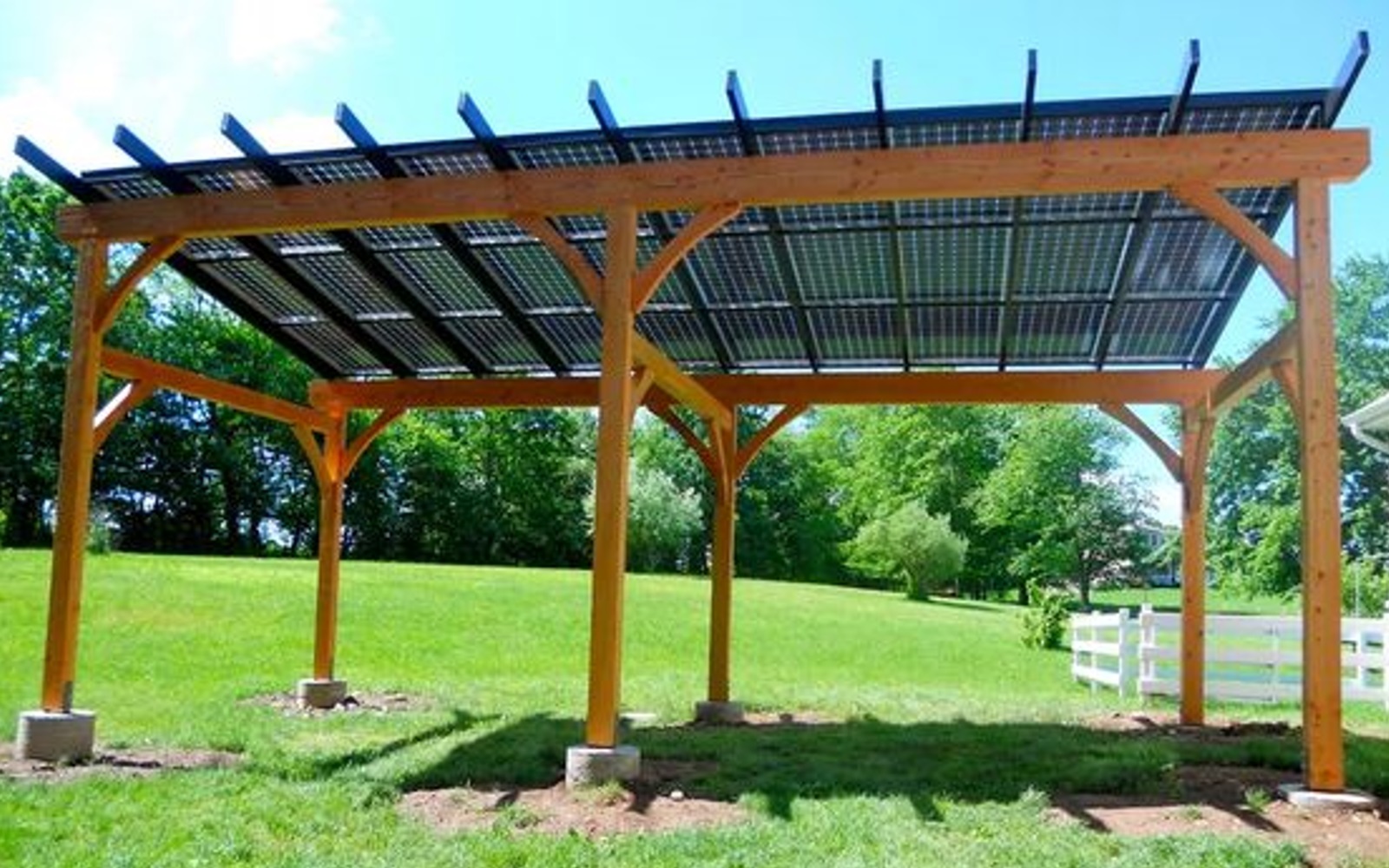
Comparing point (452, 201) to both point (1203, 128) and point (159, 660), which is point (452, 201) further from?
point (159, 660)

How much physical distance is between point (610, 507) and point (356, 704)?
6.25 meters

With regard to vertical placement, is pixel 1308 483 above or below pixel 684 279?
below

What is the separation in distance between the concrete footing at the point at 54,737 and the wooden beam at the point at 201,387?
287 centimetres

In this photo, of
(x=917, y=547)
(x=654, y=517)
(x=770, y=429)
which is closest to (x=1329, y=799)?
(x=770, y=429)

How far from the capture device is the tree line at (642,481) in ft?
135

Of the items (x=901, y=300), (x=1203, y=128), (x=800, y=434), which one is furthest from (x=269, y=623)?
(x=800, y=434)

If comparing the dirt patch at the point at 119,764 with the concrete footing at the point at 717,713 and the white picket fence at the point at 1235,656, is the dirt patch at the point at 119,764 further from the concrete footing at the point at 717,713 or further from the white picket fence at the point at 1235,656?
the white picket fence at the point at 1235,656

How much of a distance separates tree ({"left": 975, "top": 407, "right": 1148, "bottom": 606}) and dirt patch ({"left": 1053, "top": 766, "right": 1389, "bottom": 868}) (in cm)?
4672

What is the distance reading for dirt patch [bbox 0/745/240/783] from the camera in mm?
8102

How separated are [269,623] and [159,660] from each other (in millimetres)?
4074

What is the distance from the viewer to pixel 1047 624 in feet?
76.0

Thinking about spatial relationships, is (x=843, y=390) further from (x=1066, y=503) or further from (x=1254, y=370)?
(x=1066, y=503)

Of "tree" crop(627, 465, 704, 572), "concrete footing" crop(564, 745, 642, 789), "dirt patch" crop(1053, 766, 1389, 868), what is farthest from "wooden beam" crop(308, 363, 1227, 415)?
"tree" crop(627, 465, 704, 572)

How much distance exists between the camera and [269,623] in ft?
64.1
